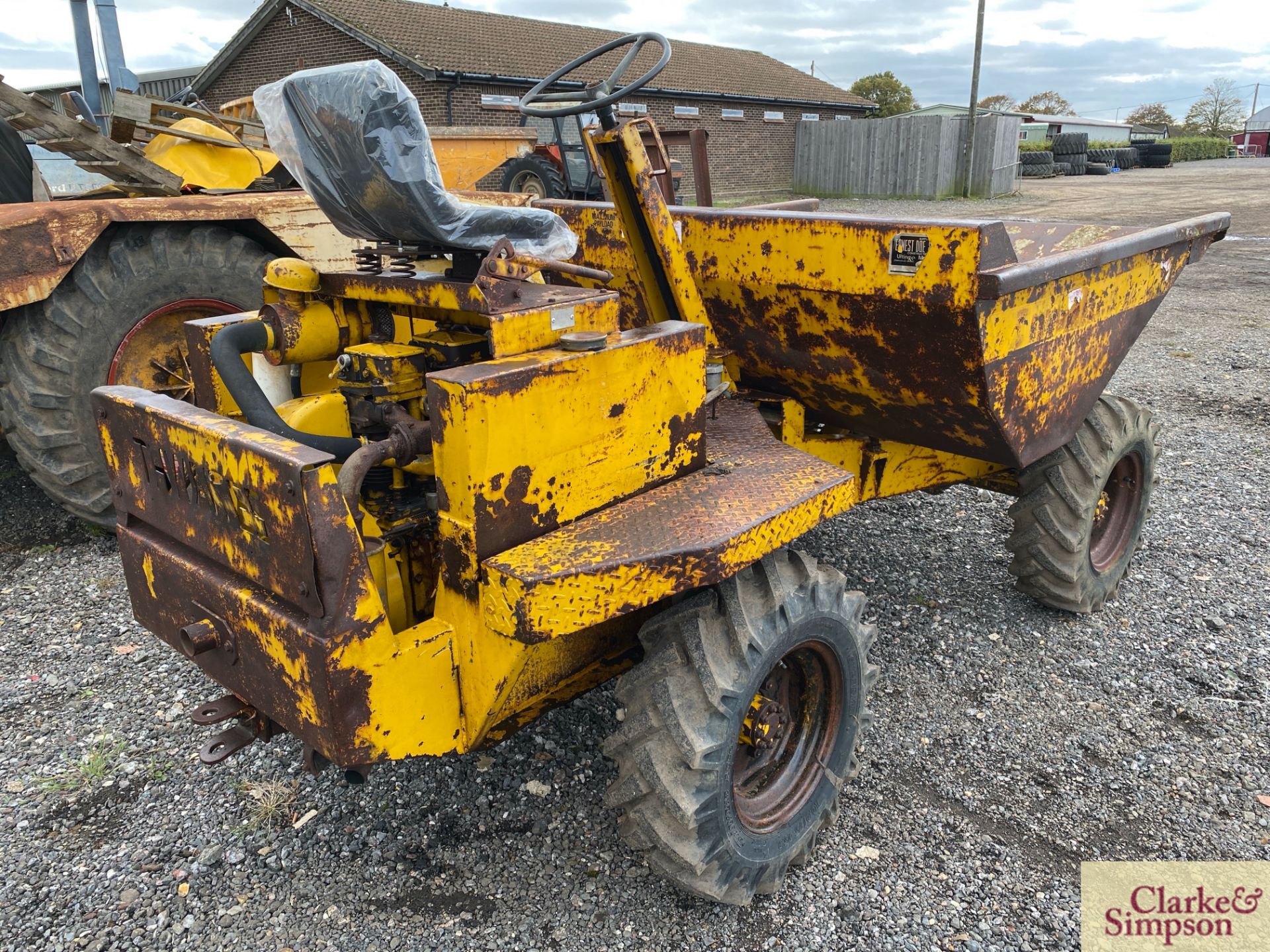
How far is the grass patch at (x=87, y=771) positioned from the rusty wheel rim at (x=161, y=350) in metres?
1.89

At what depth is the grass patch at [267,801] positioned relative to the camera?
2789mm

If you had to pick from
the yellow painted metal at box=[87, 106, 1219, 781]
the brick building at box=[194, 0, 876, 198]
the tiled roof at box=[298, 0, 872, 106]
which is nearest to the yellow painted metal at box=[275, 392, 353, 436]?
the yellow painted metal at box=[87, 106, 1219, 781]

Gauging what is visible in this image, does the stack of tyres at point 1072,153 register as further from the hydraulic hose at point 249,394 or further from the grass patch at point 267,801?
the grass patch at point 267,801

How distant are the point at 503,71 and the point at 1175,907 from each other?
22.0 m

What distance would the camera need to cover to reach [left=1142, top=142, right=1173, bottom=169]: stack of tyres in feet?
134

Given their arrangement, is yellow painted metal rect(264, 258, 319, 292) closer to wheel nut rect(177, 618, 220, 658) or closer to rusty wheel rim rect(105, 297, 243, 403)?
wheel nut rect(177, 618, 220, 658)

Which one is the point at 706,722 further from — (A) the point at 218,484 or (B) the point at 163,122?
(B) the point at 163,122

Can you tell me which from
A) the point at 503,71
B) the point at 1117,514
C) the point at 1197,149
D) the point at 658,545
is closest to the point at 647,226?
the point at 658,545

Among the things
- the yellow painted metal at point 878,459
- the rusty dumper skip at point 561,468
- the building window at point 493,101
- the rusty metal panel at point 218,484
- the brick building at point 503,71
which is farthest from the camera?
the building window at point 493,101

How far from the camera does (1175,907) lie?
2.54 metres

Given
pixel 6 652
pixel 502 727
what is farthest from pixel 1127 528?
pixel 6 652

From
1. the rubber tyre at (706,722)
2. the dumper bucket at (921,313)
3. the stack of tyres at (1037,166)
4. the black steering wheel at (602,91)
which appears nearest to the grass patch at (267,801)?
the rubber tyre at (706,722)

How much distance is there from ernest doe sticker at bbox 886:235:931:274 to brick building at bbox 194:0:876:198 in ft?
48.0

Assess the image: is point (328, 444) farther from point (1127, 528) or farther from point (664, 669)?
point (1127, 528)
